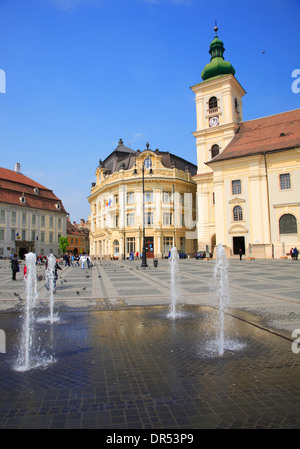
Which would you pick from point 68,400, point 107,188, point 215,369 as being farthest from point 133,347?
point 107,188

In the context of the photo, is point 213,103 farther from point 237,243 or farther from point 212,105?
point 237,243

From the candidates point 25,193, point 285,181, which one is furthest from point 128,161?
point 285,181

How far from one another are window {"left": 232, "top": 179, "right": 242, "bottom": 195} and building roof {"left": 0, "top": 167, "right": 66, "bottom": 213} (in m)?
43.7

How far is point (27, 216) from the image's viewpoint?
61.9 m

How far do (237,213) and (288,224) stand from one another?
6.61 meters

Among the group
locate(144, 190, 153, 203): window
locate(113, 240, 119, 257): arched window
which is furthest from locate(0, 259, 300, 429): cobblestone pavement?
locate(113, 240, 119, 257): arched window

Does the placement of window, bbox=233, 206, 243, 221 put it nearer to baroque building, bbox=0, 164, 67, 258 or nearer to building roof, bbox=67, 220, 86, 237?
baroque building, bbox=0, 164, 67, 258

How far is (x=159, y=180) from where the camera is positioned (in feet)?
163

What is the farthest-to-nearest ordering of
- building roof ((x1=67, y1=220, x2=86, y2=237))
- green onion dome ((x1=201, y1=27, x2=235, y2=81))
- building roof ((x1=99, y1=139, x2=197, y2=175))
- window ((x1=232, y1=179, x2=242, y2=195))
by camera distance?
1. building roof ((x1=67, y1=220, x2=86, y2=237))
2. building roof ((x1=99, y1=139, x2=197, y2=175))
3. green onion dome ((x1=201, y1=27, x2=235, y2=81))
4. window ((x1=232, y1=179, x2=242, y2=195))

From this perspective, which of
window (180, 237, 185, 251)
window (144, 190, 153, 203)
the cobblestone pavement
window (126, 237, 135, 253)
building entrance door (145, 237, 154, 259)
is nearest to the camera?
the cobblestone pavement

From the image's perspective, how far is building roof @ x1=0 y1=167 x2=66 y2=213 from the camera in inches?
2310

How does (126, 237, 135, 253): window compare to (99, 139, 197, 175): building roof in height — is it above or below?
below

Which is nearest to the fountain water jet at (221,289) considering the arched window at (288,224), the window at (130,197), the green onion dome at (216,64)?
the arched window at (288,224)

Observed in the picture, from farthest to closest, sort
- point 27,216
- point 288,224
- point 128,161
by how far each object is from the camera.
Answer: point 27,216 → point 128,161 → point 288,224
